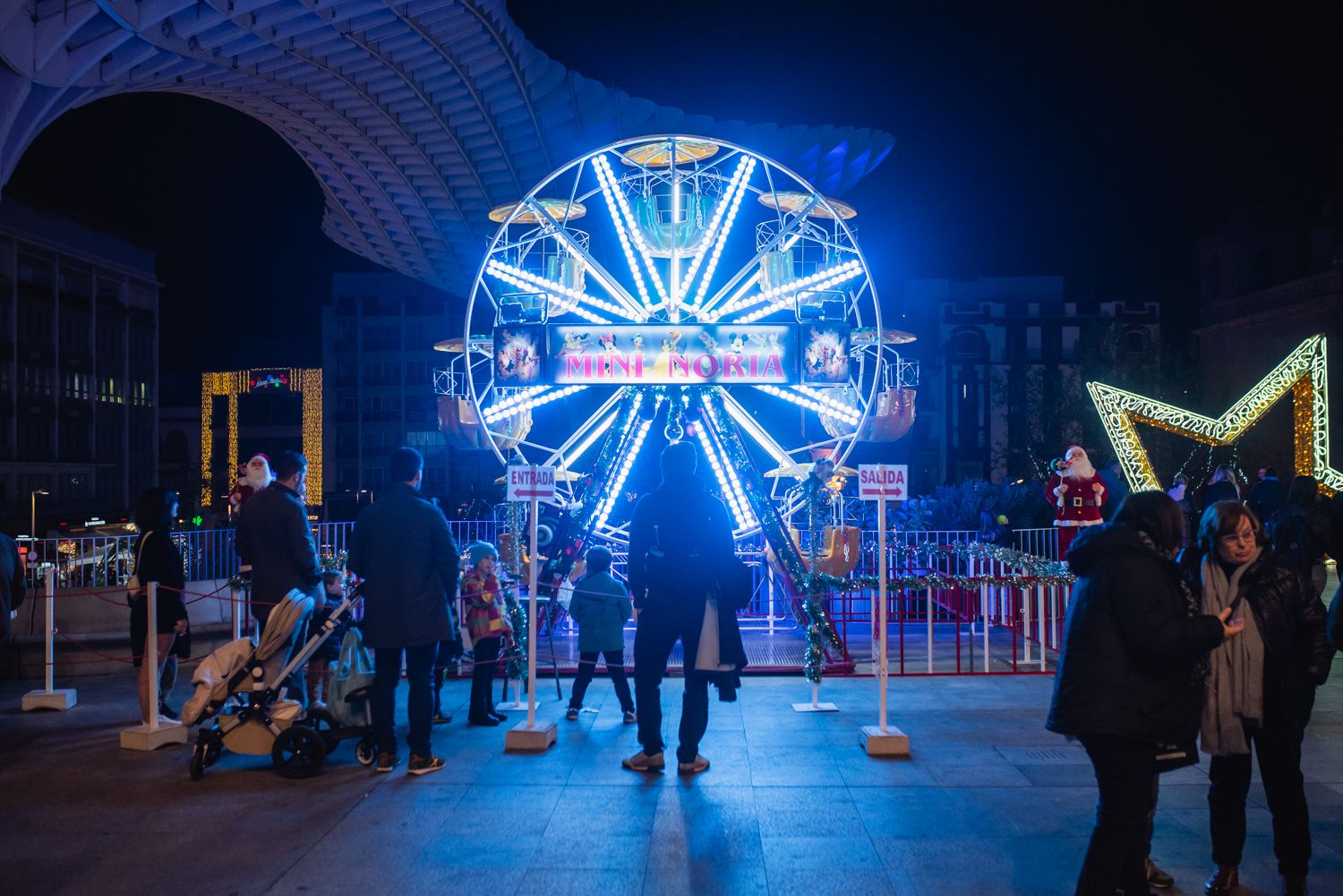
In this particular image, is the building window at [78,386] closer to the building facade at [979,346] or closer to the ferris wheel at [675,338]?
the building facade at [979,346]

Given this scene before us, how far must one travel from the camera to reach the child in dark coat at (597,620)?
7.96 m

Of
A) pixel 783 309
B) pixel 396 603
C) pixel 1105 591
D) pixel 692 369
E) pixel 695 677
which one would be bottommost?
pixel 695 677

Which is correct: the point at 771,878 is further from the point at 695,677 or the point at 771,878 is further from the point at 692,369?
the point at 692,369

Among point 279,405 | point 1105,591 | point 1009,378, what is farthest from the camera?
point 279,405

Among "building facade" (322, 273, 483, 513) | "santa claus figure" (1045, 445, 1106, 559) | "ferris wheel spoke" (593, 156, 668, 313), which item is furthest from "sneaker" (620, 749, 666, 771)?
"building facade" (322, 273, 483, 513)

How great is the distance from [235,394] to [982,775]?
2683 inches

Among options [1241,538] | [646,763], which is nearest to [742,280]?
[646,763]

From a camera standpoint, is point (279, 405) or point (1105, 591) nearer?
point (1105, 591)

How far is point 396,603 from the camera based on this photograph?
20.7 ft

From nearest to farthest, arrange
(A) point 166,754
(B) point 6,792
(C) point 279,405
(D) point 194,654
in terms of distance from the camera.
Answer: (B) point 6,792, (A) point 166,754, (D) point 194,654, (C) point 279,405

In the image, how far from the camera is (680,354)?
12.3m

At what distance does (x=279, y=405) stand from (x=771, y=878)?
67412 mm

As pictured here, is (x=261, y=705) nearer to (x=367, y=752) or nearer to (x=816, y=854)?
(x=367, y=752)

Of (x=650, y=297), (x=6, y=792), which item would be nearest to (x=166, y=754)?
(x=6, y=792)
